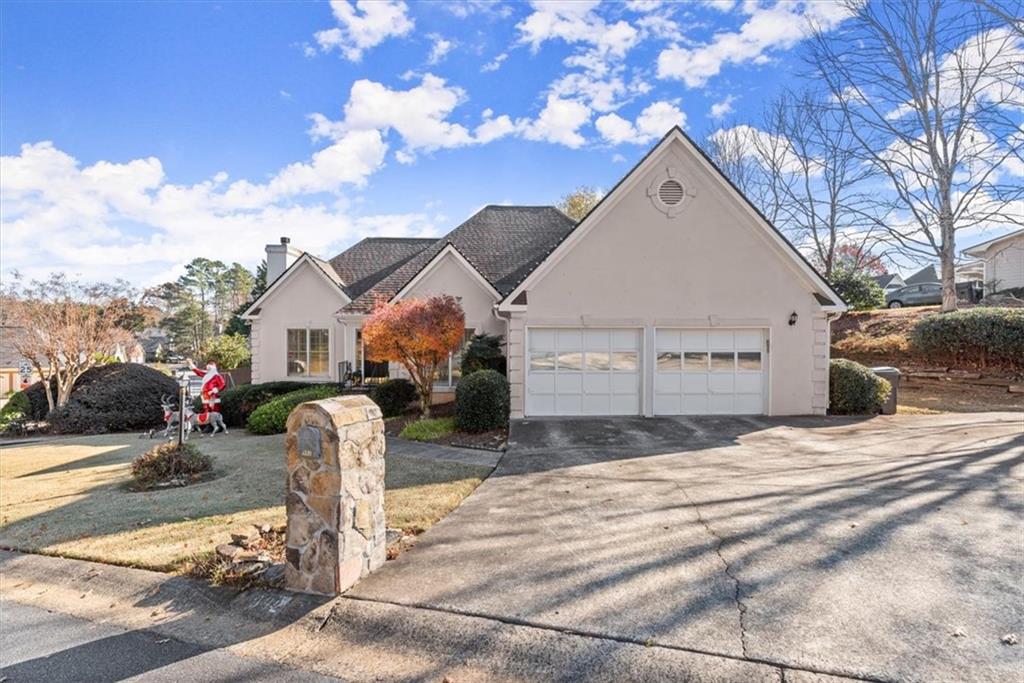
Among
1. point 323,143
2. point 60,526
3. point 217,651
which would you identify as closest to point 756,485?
point 217,651

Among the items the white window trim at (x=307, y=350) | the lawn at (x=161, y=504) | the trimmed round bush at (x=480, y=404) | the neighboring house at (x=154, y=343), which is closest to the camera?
the lawn at (x=161, y=504)

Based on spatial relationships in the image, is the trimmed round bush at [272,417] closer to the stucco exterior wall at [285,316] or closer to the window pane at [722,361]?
the stucco exterior wall at [285,316]

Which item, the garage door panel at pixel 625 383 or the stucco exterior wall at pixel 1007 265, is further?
the stucco exterior wall at pixel 1007 265

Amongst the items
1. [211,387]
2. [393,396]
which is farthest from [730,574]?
[211,387]

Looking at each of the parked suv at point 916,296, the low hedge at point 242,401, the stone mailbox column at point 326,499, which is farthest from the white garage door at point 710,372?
the parked suv at point 916,296

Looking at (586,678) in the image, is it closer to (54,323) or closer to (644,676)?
(644,676)

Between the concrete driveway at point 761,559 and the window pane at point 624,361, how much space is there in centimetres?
452

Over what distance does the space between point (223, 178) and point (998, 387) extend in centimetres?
2600

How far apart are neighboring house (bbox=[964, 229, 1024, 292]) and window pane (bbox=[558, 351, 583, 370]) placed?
982 inches

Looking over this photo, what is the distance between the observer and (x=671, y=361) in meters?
12.5

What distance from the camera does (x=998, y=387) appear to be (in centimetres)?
1466

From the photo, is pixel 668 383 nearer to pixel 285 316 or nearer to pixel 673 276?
pixel 673 276

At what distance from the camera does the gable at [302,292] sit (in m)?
17.4

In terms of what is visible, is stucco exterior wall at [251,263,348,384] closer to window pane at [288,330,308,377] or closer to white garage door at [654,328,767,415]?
window pane at [288,330,308,377]
